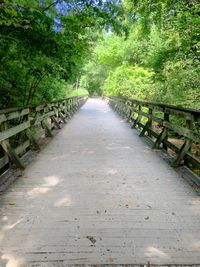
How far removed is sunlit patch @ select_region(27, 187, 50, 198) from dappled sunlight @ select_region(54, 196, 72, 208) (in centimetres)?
36

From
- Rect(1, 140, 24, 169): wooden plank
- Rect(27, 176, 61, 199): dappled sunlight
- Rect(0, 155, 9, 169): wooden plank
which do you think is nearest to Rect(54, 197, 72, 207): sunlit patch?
Rect(27, 176, 61, 199): dappled sunlight

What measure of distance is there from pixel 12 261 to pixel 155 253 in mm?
1187

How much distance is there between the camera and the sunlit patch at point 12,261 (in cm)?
231

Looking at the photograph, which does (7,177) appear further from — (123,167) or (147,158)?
(147,158)

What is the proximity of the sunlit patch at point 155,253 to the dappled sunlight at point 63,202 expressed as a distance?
4.01ft

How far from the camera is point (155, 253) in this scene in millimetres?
2494

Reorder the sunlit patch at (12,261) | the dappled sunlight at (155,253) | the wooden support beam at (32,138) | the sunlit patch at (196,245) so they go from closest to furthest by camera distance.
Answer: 1. the sunlit patch at (12,261)
2. the dappled sunlight at (155,253)
3. the sunlit patch at (196,245)
4. the wooden support beam at (32,138)

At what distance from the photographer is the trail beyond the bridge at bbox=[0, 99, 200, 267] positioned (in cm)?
248

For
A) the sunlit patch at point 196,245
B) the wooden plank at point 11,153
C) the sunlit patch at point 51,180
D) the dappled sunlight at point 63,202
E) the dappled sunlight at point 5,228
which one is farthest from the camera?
the wooden plank at point 11,153

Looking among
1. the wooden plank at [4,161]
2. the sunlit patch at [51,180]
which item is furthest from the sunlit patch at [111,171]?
the wooden plank at [4,161]

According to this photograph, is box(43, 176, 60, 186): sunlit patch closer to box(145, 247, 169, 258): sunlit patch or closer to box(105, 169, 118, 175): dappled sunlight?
box(105, 169, 118, 175): dappled sunlight

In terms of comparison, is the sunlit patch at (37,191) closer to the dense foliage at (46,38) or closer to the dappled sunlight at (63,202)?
the dappled sunlight at (63,202)

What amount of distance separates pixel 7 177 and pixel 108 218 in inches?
76.8

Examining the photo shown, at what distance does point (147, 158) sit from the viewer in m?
5.81
